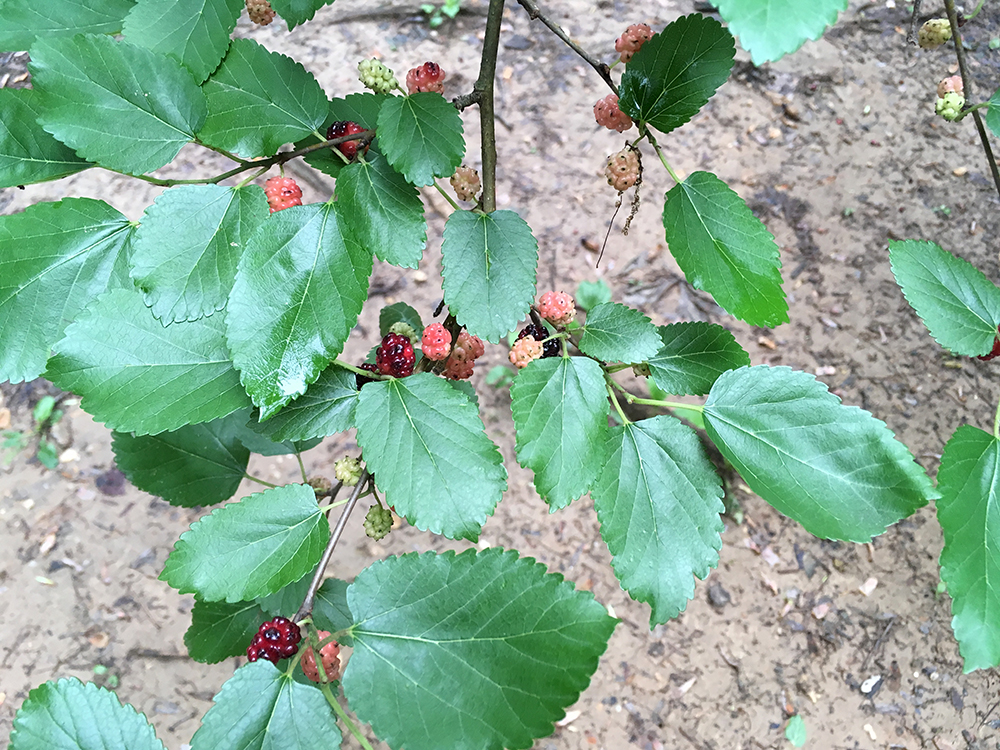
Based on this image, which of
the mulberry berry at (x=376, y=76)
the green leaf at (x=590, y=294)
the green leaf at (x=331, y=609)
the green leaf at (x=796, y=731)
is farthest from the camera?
the green leaf at (x=590, y=294)

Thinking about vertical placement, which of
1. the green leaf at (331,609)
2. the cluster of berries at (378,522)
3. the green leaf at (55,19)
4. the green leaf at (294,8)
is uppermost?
the green leaf at (294,8)

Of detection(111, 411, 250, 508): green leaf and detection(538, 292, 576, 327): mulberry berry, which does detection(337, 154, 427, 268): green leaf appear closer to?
detection(538, 292, 576, 327): mulberry berry

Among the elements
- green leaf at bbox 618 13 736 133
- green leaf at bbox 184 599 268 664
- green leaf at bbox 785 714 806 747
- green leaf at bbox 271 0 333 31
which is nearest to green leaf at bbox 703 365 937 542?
green leaf at bbox 618 13 736 133

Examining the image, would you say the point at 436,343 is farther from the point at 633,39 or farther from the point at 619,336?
the point at 633,39

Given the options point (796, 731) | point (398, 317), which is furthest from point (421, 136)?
point (796, 731)

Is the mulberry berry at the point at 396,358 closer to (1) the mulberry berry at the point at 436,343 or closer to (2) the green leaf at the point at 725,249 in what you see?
(1) the mulberry berry at the point at 436,343

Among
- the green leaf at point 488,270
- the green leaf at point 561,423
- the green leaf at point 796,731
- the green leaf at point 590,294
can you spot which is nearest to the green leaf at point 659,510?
the green leaf at point 561,423
